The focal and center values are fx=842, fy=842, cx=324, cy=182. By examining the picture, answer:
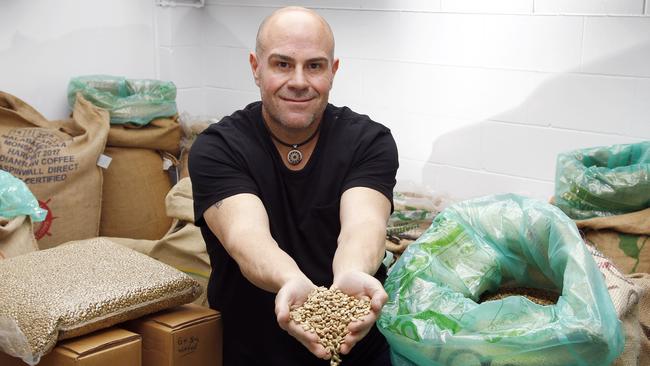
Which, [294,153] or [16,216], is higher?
[294,153]

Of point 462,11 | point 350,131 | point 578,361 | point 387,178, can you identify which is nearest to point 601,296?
point 578,361

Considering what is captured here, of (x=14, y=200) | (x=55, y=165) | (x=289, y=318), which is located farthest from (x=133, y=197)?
(x=289, y=318)

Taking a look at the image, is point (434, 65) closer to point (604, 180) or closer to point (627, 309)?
point (604, 180)

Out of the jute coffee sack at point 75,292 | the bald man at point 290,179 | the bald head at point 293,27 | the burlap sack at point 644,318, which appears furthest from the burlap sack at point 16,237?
the burlap sack at point 644,318

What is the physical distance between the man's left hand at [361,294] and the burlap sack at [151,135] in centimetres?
201

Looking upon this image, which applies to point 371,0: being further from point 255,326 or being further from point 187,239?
point 255,326

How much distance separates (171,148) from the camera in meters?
3.78

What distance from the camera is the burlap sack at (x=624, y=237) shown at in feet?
8.20

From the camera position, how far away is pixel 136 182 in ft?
11.9

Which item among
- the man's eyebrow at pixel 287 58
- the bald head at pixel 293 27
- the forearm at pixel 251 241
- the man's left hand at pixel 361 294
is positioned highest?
the bald head at pixel 293 27

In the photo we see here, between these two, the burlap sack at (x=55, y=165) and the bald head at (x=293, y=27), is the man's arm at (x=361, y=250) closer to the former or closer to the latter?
the bald head at (x=293, y=27)

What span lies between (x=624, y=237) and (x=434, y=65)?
110 cm

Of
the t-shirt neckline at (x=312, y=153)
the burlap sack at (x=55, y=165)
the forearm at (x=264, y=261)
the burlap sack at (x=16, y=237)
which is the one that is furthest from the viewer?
the burlap sack at (x=55, y=165)

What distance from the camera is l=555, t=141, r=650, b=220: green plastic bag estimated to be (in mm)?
2551
